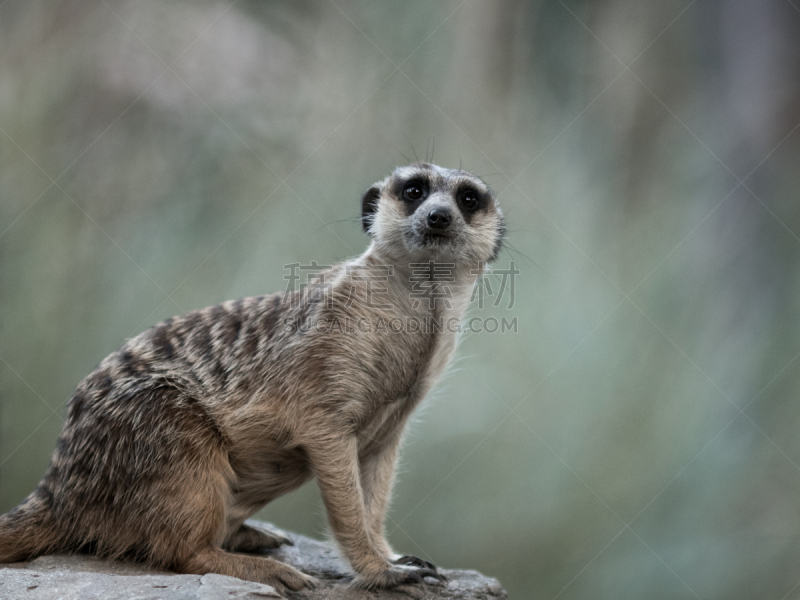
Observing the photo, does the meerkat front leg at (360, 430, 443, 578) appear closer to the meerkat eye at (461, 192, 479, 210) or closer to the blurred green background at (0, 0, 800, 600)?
the meerkat eye at (461, 192, 479, 210)

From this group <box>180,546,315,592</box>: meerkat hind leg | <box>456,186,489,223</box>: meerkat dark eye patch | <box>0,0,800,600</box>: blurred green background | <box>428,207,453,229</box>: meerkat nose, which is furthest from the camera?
<box>0,0,800,600</box>: blurred green background

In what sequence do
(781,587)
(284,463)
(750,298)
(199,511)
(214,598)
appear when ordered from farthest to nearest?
(750,298) → (781,587) → (284,463) → (199,511) → (214,598)

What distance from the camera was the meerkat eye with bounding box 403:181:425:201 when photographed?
2.51 metres

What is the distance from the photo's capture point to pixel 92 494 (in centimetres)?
223

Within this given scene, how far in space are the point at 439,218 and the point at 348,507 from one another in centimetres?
94

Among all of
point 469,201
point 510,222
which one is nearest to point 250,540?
point 469,201

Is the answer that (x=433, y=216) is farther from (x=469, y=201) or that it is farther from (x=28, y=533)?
(x=28, y=533)

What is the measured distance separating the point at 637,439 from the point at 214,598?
2870 millimetres

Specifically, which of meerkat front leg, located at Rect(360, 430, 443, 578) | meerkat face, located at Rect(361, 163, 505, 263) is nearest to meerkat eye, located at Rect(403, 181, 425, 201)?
meerkat face, located at Rect(361, 163, 505, 263)

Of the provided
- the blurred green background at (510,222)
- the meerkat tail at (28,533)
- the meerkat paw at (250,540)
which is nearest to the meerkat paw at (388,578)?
the meerkat paw at (250,540)

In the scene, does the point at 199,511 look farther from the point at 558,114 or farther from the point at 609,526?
the point at 558,114

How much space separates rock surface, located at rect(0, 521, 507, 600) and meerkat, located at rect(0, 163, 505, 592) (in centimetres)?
5

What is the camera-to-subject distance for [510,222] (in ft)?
13.6

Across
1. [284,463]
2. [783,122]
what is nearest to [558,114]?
[783,122]
